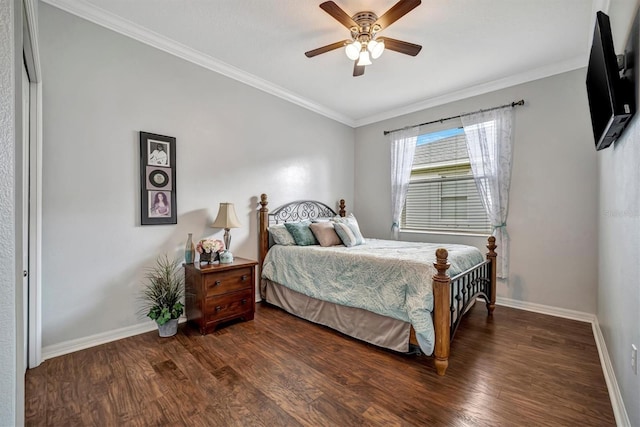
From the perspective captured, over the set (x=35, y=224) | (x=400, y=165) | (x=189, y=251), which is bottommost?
(x=189, y=251)

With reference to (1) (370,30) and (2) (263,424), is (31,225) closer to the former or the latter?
(2) (263,424)

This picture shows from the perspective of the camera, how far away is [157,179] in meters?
2.74

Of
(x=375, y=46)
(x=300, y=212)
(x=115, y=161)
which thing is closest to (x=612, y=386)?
(x=375, y=46)

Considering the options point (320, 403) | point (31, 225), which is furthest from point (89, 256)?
point (320, 403)

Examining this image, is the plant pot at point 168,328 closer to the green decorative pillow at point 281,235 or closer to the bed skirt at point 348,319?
the bed skirt at point 348,319

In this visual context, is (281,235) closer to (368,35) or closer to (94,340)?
(94,340)

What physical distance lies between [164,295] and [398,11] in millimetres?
3046

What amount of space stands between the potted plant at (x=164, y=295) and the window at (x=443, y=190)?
3.27m

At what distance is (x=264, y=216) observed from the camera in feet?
11.9

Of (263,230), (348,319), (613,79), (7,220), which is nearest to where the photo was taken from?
(7,220)

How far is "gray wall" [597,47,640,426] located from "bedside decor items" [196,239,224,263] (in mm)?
2909

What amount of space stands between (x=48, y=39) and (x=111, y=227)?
152 centimetres

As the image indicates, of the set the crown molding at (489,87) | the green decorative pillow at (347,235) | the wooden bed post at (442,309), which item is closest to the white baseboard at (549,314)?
the wooden bed post at (442,309)

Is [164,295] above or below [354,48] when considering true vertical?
below
